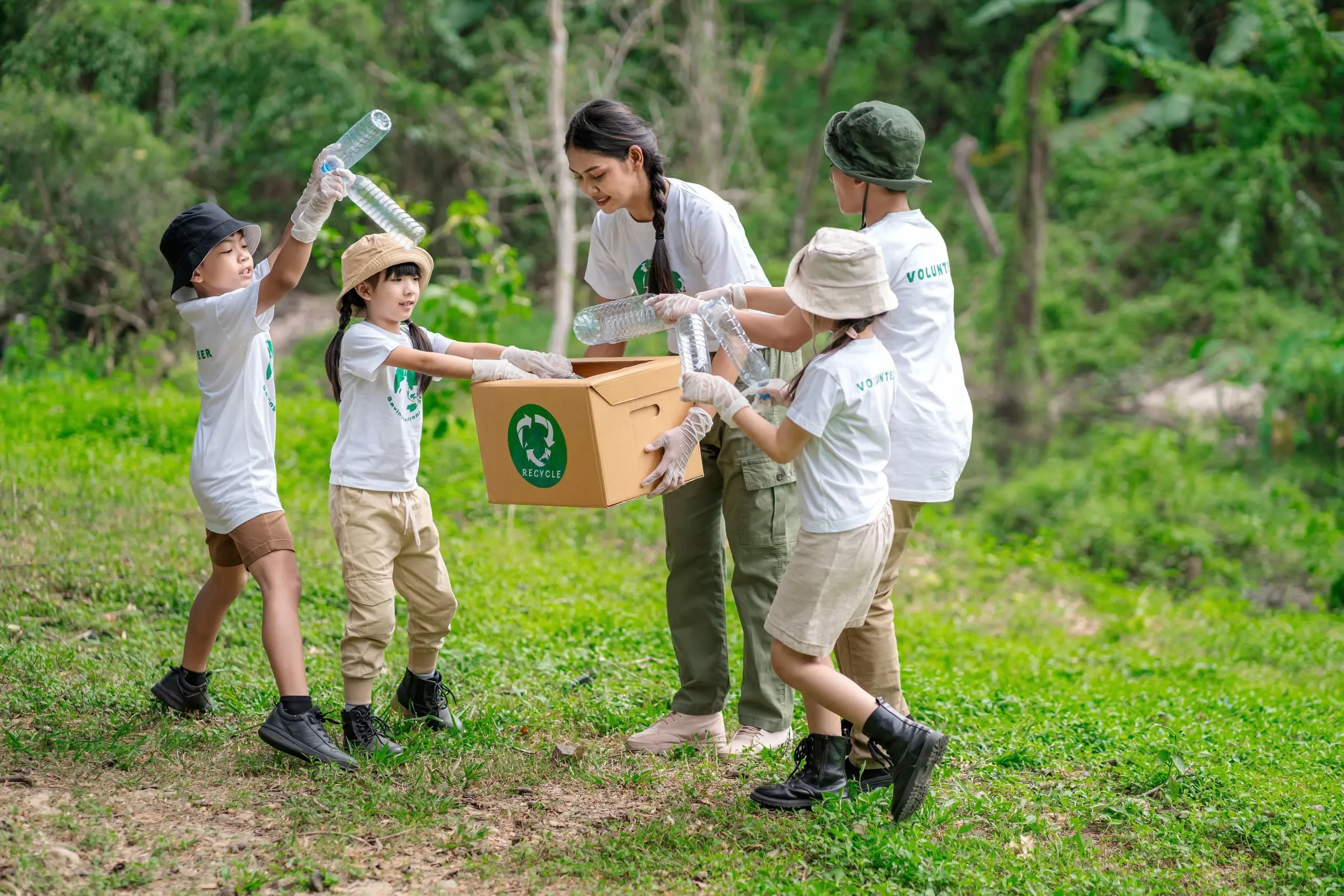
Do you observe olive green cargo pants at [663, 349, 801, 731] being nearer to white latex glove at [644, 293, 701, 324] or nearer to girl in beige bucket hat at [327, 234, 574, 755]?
white latex glove at [644, 293, 701, 324]

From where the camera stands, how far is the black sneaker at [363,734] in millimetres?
3715

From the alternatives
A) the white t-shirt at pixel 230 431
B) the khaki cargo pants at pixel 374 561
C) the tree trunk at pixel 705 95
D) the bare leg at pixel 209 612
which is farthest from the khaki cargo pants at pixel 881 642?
the tree trunk at pixel 705 95

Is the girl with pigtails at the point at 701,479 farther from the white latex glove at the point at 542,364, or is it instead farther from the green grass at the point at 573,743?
the white latex glove at the point at 542,364

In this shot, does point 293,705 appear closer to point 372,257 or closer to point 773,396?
point 372,257

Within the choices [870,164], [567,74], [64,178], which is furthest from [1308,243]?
[64,178]

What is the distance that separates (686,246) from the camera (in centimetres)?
380

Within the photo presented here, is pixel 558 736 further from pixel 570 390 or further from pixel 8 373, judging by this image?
pixel 8 373

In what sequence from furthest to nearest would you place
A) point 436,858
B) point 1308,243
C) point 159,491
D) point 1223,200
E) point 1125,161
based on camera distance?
point 1125,161 → point 1223,200 → point 1308,243 → point 159,491 → point 436,858

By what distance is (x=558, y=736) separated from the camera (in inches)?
163

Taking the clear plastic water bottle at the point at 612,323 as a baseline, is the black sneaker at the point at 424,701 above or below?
below

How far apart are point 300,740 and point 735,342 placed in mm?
1729

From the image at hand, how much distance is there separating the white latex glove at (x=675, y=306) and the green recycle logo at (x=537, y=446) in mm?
450

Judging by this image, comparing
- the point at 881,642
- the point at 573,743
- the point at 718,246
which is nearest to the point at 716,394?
the point at 718,246

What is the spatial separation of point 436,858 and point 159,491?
4.30 m
